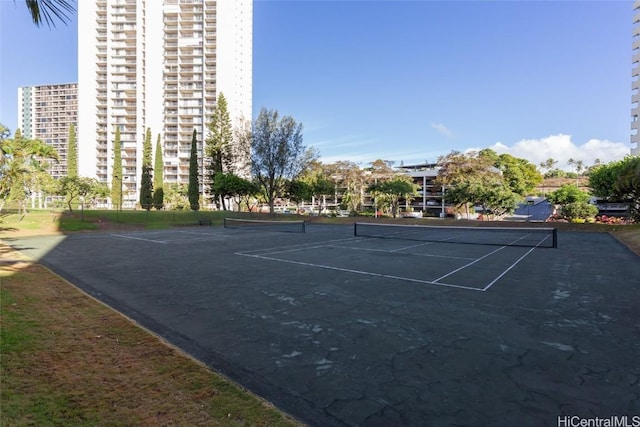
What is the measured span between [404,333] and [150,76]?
10388 cm

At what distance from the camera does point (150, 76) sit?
8981 centimetres

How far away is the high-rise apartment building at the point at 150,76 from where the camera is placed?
88688 mm

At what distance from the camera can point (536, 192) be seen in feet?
288

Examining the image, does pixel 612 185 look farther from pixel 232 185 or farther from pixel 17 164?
pixel 17 164

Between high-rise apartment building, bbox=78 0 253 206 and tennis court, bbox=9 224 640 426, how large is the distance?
87.5m

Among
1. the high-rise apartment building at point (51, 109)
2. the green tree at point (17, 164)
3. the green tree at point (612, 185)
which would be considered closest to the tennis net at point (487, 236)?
the green tree at point (612, 185)

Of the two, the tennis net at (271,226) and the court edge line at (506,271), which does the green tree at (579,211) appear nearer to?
the court edge line at (506,271)

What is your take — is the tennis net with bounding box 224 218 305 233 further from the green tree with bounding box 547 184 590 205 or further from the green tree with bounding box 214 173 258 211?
the green tree with bounding box 547 184 590 205

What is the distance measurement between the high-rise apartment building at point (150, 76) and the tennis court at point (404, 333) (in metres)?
87.5


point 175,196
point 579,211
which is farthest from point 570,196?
point 175,196

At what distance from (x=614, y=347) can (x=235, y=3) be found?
114 meters

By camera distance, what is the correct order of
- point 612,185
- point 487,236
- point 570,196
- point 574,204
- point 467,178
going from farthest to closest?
point 467,178
point 570,196
point 574,204
point 612,185
point 487,236

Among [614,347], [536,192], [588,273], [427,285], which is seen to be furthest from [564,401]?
[536,192]

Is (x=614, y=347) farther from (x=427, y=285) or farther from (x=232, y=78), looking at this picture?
(x=232, y=78)
